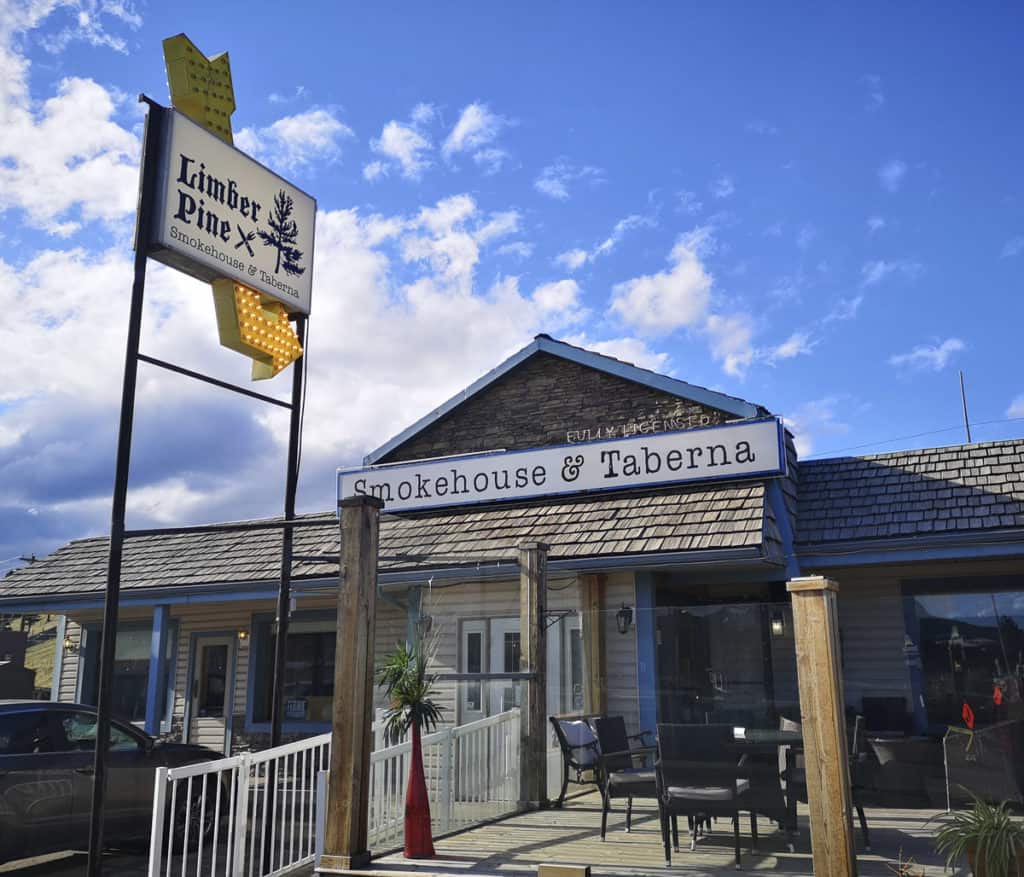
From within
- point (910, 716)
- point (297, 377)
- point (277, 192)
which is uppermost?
point (277, 192)

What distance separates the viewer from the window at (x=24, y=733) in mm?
7246

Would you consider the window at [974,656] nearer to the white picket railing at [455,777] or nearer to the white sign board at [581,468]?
the white sign board at [581,468]

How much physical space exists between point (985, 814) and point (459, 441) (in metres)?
9.45

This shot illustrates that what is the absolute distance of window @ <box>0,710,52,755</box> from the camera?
725 centimetres

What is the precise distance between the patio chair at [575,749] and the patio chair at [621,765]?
66 cm

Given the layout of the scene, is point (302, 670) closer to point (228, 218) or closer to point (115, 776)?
point (115, 776)

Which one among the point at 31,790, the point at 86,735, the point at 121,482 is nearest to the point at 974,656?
the point at 121,482

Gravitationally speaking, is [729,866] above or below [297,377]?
below

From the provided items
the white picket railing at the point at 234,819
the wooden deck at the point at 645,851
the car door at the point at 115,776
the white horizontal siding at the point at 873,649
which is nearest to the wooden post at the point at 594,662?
the wooden deck at the point at 645,851

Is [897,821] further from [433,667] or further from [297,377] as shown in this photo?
[297,377]

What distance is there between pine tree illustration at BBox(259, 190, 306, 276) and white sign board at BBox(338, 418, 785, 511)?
15.0ft

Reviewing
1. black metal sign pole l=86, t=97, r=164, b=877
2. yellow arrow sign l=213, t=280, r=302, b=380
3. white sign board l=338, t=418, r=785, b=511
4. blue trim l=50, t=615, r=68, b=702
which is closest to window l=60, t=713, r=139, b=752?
black metal sign pole l=86, t=97, r=164, b=877

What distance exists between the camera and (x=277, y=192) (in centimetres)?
819

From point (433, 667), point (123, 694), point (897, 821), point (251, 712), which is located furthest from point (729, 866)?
point (123, 694)
